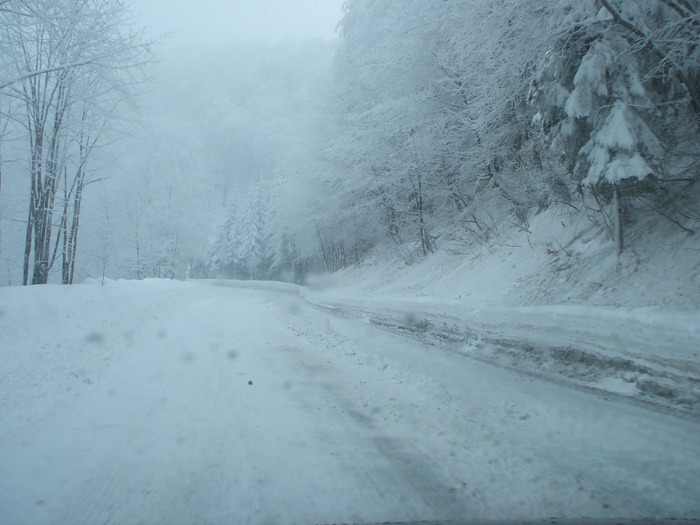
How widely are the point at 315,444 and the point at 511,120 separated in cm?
1116

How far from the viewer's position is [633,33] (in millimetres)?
6309

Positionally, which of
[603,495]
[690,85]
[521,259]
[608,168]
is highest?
[690,85]

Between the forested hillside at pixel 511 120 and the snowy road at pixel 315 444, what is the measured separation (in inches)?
151

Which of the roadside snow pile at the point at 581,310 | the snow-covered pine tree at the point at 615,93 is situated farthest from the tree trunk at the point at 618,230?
the roadside snow pile at the point at 581,310

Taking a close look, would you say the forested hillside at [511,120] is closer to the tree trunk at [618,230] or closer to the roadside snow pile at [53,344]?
the tree trunk at [618,230]

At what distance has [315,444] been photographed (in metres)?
3.48

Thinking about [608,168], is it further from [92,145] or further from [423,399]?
[92,145]

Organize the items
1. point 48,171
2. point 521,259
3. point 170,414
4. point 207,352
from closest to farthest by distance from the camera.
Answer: point 170,414 < point 207,352 < point 521,259 < point 48,171

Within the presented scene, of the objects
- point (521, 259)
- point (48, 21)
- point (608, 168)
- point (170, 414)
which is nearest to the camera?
point (170, 414)

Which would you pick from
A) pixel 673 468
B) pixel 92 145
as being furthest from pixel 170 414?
pixel 92 145

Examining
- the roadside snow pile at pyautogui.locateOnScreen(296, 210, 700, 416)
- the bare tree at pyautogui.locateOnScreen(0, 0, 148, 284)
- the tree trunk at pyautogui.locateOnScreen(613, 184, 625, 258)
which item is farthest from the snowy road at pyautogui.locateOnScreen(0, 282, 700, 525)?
the bare tree at pyautogui.locateOnScreen(0, 0, 148, 284)

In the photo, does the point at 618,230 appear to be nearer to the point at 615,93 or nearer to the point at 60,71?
the point at 615,93

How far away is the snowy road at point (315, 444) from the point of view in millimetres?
2547

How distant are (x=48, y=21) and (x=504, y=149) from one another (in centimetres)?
1113
